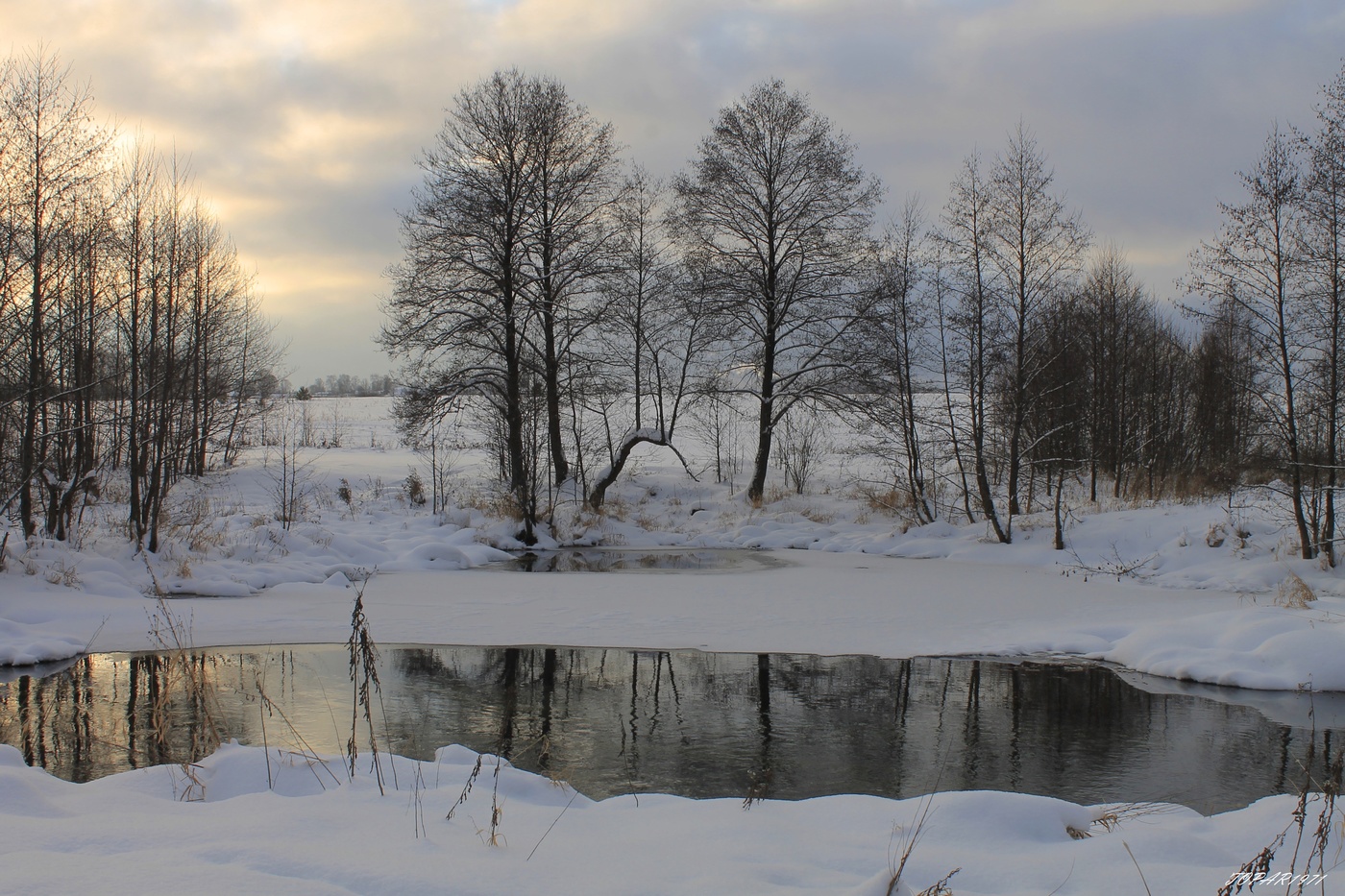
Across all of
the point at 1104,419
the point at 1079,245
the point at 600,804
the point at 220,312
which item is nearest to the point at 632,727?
the point at 600,804

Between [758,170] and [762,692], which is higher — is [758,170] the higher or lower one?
the higher one

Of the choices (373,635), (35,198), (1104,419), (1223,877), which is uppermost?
(35,198)

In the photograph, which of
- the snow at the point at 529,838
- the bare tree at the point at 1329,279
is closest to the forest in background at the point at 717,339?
the bare tree at the point at 1329,279

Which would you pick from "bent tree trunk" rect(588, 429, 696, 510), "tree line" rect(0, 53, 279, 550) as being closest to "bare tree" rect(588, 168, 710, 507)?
"bent tree trunk" rect(588, 429, 696, 510)

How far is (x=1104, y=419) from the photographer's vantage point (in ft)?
84.5

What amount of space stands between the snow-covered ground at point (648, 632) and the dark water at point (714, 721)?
2.51 ft

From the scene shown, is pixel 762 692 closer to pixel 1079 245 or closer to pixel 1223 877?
pixel 1223 877

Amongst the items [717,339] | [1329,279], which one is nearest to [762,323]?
[717,339]

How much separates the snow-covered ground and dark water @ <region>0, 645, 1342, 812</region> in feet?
2.51

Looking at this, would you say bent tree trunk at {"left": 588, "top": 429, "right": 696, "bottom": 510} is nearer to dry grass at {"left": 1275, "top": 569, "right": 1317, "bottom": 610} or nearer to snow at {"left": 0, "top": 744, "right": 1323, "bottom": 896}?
dry grass at {"left": 1275, "top": 569, "right": 1317, "bottom": 610}

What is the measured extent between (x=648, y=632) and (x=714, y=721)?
3666 mm

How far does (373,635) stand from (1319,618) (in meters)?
11.2

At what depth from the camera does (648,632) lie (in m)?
10.8

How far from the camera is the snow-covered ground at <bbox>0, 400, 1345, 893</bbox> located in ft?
11.1
